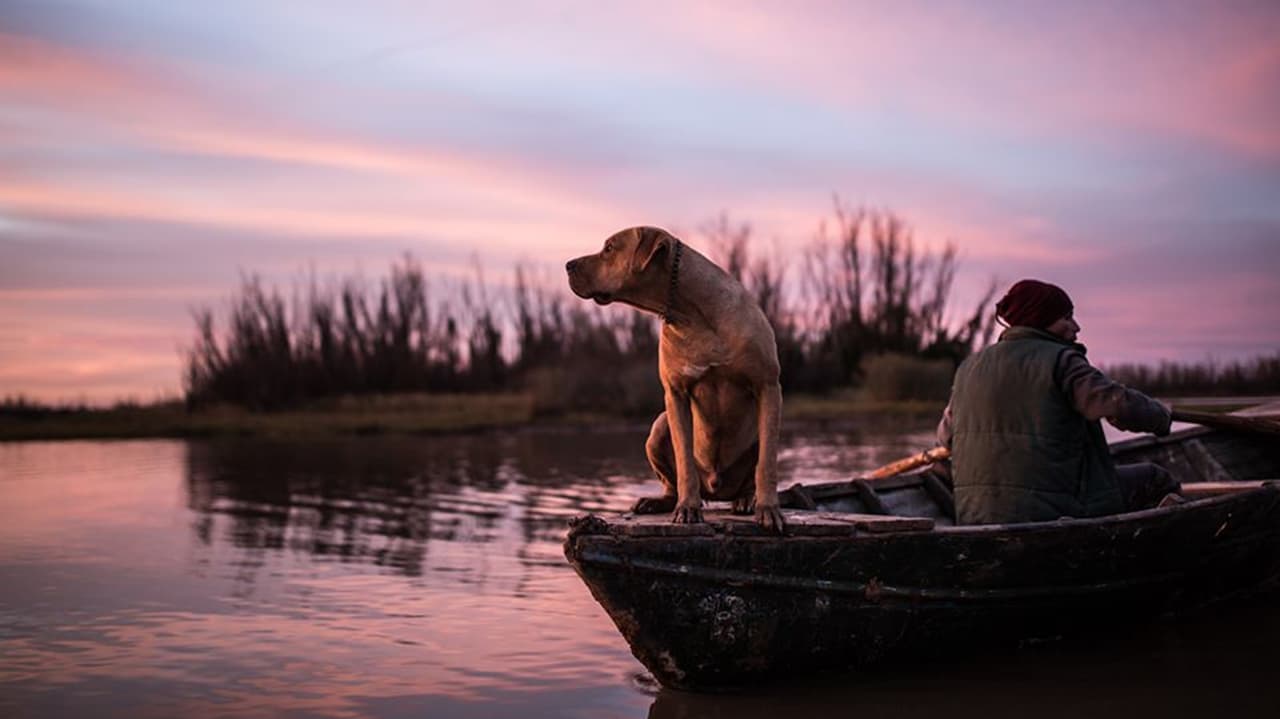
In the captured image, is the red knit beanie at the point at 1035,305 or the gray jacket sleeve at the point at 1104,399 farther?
the red knit beanie at the point at 1035,305

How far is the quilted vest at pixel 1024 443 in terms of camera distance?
6223mm

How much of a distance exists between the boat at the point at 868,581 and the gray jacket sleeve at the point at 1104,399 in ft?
1.56

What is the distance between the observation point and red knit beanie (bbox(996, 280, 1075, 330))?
253 inches

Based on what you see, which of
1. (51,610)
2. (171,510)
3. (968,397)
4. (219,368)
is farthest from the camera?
(219,368)

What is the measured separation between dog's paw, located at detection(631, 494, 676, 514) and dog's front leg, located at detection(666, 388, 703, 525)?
316mm

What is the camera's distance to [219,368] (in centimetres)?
3753

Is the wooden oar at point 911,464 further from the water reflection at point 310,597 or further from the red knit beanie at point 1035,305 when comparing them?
the water reflection at point 310,597

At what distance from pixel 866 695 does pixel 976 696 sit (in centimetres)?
46

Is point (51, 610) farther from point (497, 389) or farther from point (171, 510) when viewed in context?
point (497, 389)

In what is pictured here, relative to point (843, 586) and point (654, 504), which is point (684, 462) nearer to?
point (654, 504)

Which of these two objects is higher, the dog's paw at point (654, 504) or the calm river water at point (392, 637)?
the dog's paw at point (654, 504)

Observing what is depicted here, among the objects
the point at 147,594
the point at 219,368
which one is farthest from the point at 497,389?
the point at 147,594

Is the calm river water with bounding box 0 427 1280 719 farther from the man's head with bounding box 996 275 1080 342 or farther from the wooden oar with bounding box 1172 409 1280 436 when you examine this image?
the man's head with bounding box 996 275 1080 342

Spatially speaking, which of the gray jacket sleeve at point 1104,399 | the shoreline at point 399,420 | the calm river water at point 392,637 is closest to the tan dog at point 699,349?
the calm river water at point 392,637
